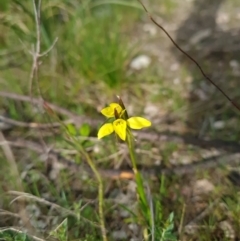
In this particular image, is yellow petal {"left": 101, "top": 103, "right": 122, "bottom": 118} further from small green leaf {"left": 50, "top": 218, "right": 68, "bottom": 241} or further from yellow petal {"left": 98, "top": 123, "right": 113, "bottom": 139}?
small green leaf {"left": 50, "top": 218, "right": 68, "bottom": 241}

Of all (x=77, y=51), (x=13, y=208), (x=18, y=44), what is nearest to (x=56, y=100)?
(x=77, y=51)

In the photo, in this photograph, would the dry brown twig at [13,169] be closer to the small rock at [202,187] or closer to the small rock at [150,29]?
the small rock at [202,187]

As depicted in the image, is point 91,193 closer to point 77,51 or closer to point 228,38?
point 77,51

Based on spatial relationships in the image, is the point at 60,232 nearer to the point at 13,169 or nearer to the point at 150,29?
the point at 13,169

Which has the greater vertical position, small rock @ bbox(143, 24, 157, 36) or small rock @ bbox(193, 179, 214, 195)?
small rock @ bbox(143, 24, 157, 36)

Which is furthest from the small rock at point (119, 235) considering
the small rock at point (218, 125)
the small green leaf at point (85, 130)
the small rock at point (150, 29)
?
the small rock at point (150, 29)

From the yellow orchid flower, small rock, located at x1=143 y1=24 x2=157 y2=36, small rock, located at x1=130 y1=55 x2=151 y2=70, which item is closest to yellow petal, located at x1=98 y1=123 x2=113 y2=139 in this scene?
the yellow orchid flower

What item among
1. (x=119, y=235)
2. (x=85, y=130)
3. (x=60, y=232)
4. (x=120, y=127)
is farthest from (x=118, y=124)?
(x=85, y=130)
